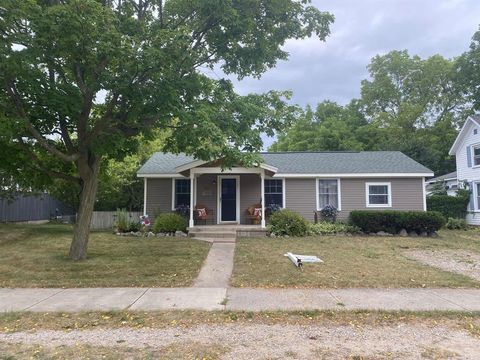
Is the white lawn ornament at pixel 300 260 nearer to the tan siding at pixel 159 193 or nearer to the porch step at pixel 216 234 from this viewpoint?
the porch step at pixel 216 234

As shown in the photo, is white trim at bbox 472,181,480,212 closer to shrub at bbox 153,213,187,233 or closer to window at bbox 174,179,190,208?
window at bbox 174,179,190,208

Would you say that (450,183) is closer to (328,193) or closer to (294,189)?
(328,193)

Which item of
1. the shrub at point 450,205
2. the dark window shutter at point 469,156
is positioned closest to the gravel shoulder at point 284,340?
the shrub at point 450,205

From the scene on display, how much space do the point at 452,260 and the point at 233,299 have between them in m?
7.47

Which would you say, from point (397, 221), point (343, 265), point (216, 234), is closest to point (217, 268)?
point (343, 265)

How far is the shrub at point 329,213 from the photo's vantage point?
59.4 feet

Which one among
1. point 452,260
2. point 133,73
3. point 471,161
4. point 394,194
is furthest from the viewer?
point 471,161

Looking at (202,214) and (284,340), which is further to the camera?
(202,214)

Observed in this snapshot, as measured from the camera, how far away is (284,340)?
4863 millimetres

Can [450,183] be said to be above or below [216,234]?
above

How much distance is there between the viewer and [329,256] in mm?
11289

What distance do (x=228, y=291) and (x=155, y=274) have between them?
7.22 ft

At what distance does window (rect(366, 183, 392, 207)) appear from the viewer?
731 inches

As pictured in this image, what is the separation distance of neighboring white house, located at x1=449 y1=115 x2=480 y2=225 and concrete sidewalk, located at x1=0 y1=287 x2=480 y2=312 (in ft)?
57.2
